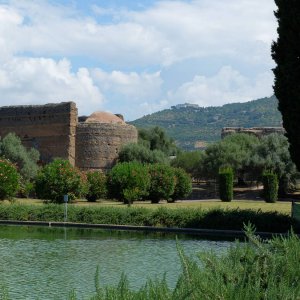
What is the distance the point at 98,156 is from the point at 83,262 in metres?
30.6

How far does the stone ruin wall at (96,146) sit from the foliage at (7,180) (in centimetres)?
1391

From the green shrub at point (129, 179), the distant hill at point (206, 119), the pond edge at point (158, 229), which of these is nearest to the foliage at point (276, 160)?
the green shrub at point (129, 179)

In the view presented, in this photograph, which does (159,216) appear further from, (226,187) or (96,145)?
(96,145)

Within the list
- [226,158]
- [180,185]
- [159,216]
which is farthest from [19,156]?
[159,216]

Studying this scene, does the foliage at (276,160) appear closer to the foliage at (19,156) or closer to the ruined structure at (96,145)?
the ruined structure at (96,145)

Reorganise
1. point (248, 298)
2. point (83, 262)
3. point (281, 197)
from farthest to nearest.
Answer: point (281, 197)
point (83, 262)
point (248, 298)

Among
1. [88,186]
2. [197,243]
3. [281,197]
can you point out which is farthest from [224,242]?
[281,197]

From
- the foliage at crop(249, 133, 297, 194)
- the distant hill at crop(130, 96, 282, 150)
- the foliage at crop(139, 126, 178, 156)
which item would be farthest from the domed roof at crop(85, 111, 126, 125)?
the distant hill at crop(130, 96, 282, 150)

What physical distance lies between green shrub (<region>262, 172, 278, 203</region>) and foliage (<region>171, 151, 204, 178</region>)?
46.8 ft

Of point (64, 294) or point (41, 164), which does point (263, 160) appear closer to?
point (41, 164)

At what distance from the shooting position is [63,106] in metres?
45.9

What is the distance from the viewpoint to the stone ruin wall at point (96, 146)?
45625mm

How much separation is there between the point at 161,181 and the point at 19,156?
37.1 ft

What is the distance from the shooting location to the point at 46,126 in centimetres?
4634
